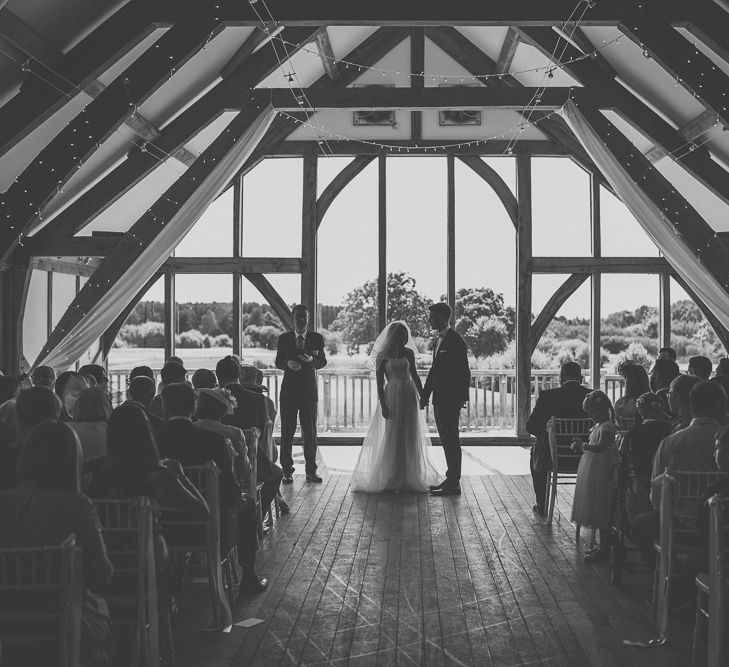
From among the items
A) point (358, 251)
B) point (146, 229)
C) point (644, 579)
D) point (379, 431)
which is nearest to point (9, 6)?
point (146, 229)

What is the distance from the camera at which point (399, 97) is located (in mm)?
8336

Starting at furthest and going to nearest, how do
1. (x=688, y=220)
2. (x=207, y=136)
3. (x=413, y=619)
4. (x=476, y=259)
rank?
(x=476, y=259), (x=207, y=136), (x=688, y=220), (x=413, y=619)

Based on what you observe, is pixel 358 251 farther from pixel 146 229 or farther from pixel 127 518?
pixel 127 518

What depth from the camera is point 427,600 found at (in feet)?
13.6

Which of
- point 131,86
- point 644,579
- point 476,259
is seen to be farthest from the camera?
point 476,259

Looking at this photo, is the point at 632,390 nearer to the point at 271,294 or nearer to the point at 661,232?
the point at 661,232

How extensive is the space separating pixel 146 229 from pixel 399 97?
283cm

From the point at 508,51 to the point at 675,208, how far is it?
337cm

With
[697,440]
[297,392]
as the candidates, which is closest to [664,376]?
[697,440]

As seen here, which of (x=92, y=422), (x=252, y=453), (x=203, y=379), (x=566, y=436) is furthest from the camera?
(x=566, y=436)

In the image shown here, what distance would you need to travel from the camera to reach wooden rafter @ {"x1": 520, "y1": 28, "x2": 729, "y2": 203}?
25.7ft

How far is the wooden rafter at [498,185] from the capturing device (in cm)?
1090

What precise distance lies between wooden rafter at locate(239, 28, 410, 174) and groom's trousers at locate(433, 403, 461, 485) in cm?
476

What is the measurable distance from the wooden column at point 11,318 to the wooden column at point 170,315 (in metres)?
2.17
